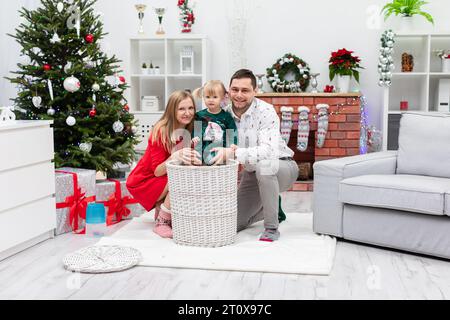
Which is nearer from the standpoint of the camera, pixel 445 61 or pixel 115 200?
pixel 115 200

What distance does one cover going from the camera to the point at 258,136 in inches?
131

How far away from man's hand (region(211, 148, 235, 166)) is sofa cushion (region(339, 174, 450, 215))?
2.09 feet

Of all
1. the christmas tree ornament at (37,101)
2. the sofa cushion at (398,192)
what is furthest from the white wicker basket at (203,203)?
the christmas tree ornament at (37,101)

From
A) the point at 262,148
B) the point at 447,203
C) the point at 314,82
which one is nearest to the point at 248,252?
the point at 262,148

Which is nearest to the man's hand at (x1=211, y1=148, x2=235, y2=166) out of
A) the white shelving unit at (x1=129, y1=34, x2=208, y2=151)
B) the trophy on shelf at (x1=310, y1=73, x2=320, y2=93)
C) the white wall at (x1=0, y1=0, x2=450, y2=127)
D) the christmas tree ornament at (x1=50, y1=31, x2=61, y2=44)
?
the christmas tree ornament at (x1=50, y1=31, x2=61, y2=44)

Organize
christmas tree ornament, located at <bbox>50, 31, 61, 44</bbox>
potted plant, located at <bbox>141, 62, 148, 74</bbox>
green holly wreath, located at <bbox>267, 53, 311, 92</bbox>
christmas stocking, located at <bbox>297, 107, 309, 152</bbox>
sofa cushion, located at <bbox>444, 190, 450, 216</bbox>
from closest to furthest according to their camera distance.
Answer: sofa cushion, located at <bbox>444, 190, 450, 216</bbox>, christmas tree ornament, located at <bbox>50, 31, 61, 44</bbox>, christmas stocking, located at <bbox>297, 107, 309, 152</bbox>, green holly wreath, located at <bbox>267, 53, 311, 92</bbox>, potted plant, located at <bbox>141, 62, 148, 74</bbox>

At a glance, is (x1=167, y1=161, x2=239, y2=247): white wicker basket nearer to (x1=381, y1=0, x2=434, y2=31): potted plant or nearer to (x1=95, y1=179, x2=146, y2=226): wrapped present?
(x1=95, y1=179, x2=146, y2=226): wrapped present

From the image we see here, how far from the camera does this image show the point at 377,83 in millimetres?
5754

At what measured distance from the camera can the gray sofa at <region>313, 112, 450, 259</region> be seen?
2965 millimetres

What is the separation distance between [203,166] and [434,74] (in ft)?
10.4

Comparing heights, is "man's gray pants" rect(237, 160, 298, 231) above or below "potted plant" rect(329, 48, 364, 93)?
below

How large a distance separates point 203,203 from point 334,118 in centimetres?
252

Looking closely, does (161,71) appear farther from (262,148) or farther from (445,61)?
(262,148)

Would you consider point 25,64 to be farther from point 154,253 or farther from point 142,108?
point 142,108
